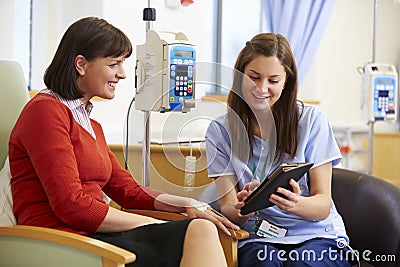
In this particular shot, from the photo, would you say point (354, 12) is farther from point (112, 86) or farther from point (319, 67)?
point (112, 86)

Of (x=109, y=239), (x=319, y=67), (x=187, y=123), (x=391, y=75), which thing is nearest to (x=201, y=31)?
(x=391, y=75)

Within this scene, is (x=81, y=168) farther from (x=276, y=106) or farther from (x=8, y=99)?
(x=276, y=106)

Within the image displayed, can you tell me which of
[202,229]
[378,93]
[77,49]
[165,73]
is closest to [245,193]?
[202,229]

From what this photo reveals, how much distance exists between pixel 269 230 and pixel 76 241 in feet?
2.08

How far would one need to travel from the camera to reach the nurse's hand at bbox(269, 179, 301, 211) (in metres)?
1.97

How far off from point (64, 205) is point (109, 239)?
0.56 feet

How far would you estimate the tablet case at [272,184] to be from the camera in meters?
1.86

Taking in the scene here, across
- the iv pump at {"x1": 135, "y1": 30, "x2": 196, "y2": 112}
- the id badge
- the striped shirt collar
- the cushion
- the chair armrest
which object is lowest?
the id badge

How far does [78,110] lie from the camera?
6.57 feet

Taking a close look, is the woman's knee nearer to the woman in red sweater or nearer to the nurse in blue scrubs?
the woman in red sweater

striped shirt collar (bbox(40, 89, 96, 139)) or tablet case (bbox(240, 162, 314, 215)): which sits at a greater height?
striped shirt collar (bbox(40, 89, 96, 139))

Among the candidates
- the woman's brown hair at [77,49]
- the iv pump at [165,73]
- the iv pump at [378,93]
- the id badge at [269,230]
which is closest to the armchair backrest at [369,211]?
the id badge at [269,230]

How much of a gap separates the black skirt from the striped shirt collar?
323mm

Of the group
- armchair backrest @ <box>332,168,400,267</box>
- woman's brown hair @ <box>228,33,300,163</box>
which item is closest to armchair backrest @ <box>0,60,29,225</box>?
woman's brown hair @ <box>228,33,300,163</box>
